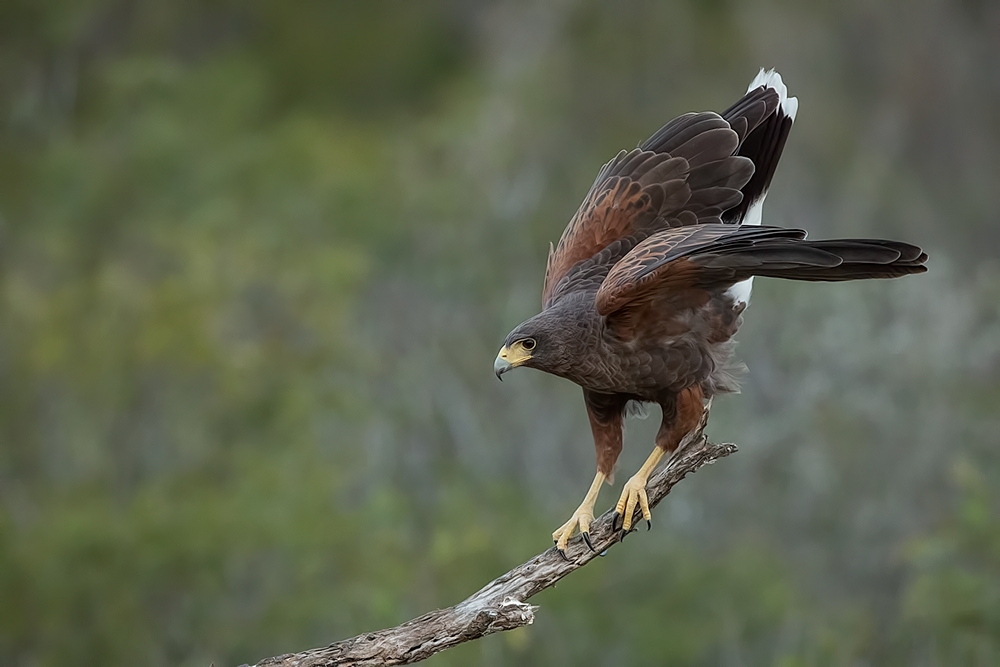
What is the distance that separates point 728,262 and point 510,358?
82 cm

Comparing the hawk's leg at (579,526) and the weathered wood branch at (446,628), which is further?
the hawk's leg at (579,526)

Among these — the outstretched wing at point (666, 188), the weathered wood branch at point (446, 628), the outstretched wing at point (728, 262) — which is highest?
the outstretched wing at point (666, 188)

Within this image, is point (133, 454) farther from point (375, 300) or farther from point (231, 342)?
point (375, 300)

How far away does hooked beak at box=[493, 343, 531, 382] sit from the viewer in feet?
11.9

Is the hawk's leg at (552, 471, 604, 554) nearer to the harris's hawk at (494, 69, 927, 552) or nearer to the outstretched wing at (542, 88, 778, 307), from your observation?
the harris's hawk at (494, 69, 927, 552)

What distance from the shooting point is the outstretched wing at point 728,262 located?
3.29 metres

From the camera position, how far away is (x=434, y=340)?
1012 cm

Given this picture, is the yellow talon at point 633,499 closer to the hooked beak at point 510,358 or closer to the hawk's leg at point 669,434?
the hawk's leg at point 669,434

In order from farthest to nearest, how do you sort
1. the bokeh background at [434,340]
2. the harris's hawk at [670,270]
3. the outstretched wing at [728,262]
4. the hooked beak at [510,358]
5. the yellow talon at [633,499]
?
1. the bokeh background at [434,340]
2. the yellow talon at [633,499]
3. the hooked beak at [510,358]
4. the harris's hawk at [670,270]
5. the outstretched wing at [728,262]

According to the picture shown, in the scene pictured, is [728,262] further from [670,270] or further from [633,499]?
[633,499]

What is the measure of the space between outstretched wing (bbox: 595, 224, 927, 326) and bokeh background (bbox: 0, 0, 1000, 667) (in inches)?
204

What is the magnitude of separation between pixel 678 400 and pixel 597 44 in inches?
289

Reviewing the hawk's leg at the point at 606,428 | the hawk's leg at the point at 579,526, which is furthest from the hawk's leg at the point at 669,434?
the hawk's leg at the point at 606,428

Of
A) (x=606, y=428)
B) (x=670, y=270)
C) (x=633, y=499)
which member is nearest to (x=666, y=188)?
(x=670, y=270)
